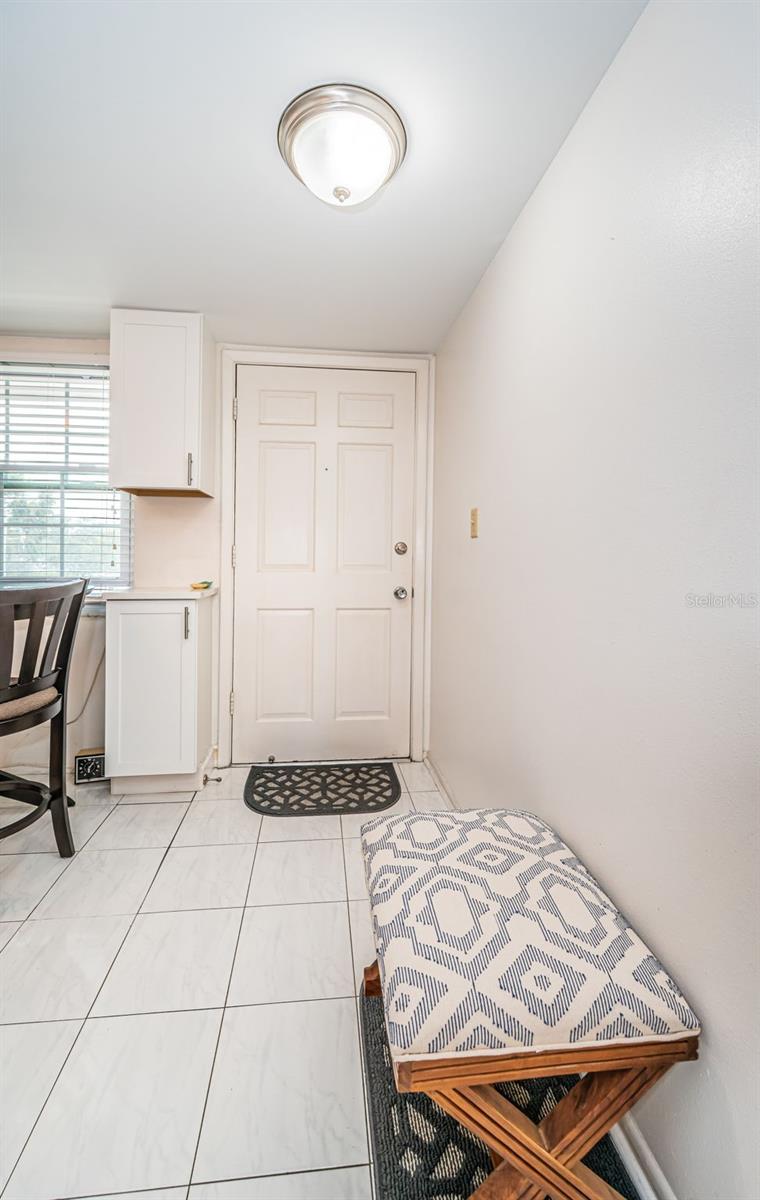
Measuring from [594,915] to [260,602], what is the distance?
2.21m

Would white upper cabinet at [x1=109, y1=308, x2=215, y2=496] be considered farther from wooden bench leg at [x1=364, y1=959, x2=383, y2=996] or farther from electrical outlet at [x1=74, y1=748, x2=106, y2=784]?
wooden bench leg at [x1=364, y1=959, x2=383, y2=996]

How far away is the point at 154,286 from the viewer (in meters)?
2.18

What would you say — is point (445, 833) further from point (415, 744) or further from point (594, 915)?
point (415, 744)

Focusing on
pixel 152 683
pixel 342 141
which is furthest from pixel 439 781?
pixel 342 141

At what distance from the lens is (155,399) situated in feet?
7.84

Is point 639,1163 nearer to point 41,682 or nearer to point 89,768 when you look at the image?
point 41,682

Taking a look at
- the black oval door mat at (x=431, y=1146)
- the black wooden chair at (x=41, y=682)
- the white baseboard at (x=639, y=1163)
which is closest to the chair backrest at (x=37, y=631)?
the black wooden chair at (x=41, y=682)

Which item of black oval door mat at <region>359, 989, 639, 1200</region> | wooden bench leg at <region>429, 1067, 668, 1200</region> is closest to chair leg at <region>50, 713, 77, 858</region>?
black oval door mat at <region>359, 989, 639, 1200</region>

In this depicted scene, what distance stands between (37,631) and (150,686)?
29.2 inches

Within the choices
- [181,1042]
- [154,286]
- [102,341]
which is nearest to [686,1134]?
[181,1042]

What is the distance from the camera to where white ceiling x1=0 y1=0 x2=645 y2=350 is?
1083mm

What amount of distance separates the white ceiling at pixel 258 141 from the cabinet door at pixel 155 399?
12cm

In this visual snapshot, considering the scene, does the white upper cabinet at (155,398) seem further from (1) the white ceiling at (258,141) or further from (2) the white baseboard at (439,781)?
(2) the white baseboard at (439,781)

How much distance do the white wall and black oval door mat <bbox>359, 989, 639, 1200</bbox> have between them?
21cm
